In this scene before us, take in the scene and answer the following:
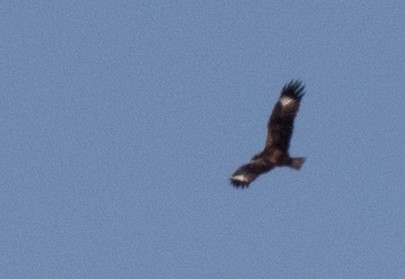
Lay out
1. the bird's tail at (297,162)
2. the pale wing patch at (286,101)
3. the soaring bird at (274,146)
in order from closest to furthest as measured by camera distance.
Result: the bird's tail at (297,162) < the soaring bird at (274,146) < the pale wing patch at (286,101)

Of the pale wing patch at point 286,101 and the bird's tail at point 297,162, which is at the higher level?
the pale wing patch at point 286,101

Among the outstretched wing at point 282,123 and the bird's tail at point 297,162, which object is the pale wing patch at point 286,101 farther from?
the bird's tail at point 297,162

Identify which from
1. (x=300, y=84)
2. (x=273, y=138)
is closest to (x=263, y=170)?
(x=273, y=138)

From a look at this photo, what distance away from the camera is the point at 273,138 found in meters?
14.1

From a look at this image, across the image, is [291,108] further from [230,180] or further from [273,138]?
[230,180]

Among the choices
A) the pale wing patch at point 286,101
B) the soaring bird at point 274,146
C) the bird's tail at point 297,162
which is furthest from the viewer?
the pale wing patch at point 286,101

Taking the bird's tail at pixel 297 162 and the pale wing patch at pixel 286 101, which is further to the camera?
the pale wing patch at pixel 286 101

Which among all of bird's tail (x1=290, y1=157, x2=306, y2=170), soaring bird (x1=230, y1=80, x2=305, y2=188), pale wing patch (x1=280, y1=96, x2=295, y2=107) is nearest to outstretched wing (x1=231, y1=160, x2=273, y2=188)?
soaring bird (x1=230, y1=80, x2=305, y2=188)

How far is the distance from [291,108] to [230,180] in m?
1.82

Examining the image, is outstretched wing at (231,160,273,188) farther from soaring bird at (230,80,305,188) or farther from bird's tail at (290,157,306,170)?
bird's tail at (290,157,306,170)

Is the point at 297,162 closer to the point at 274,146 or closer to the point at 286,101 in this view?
the point at 274,146

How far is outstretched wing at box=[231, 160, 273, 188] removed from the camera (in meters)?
14.0

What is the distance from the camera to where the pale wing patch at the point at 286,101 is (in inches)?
564

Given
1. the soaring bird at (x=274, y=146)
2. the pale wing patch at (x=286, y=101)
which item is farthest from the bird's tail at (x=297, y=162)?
the pale wing patch at (x=286, y=101)
